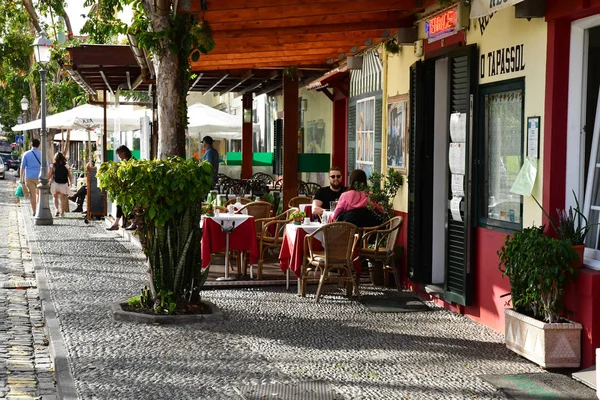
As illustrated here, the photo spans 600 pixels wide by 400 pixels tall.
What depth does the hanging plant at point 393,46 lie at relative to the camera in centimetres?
1262

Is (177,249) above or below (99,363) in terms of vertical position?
above

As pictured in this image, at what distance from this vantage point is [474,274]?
31.9ft

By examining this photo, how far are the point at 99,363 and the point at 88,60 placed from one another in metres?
9.64

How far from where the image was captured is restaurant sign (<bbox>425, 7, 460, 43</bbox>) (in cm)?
992

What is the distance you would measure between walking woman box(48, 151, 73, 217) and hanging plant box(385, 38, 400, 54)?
12.4m

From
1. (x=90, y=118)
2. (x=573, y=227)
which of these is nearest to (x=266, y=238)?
(x=573, y=227)

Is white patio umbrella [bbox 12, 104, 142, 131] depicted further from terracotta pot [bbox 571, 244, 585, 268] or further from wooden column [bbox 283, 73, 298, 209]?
terracotta pot [bbox 571, 244, 585, 268]

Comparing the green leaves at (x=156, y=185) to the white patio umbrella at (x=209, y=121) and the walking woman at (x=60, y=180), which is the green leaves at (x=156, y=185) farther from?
the walking woman at (x=60, y=180)

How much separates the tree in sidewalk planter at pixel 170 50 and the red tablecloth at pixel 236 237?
2.25 m

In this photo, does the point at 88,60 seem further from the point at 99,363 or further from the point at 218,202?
the point at 99,363

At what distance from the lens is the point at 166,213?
960cm

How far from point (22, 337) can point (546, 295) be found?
15.5 feet

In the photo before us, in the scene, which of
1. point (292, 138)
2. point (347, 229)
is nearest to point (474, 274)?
point (347, 229)

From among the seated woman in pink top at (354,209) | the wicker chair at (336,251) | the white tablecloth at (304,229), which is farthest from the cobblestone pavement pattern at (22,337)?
the seated woman in pink top at (354,209)
